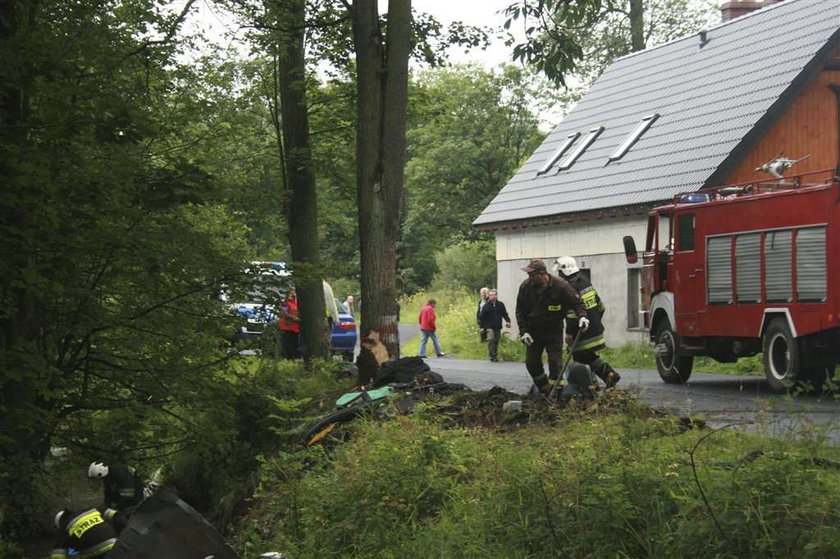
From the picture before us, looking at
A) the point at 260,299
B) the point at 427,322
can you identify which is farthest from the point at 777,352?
the point at 427,322

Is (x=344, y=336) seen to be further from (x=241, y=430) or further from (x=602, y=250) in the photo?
(x=241, y=430)

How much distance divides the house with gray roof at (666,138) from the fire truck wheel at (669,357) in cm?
811

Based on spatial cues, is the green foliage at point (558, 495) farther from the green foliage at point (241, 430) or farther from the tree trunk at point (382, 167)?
the tree trunk at point (382, 167)

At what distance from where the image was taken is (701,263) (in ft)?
66.0

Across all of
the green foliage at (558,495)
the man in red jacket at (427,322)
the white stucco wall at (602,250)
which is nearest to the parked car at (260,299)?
the green foliage at (558,495)

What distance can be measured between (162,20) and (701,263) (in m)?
9.62

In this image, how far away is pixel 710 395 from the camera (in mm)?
17281

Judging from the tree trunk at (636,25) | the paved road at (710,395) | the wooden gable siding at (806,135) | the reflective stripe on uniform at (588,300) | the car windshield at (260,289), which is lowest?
the paved road at (710,395)

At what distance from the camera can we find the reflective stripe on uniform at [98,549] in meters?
10.2

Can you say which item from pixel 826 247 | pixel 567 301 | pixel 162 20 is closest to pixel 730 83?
pixel 826 247

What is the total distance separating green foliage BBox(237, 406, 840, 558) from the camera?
20.9 feet

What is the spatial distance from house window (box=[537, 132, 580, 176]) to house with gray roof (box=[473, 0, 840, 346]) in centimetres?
5

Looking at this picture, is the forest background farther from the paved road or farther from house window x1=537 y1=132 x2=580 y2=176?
house window x1=537 y1=132 x2=580 y2=176

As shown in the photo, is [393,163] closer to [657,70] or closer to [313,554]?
[313,554]
